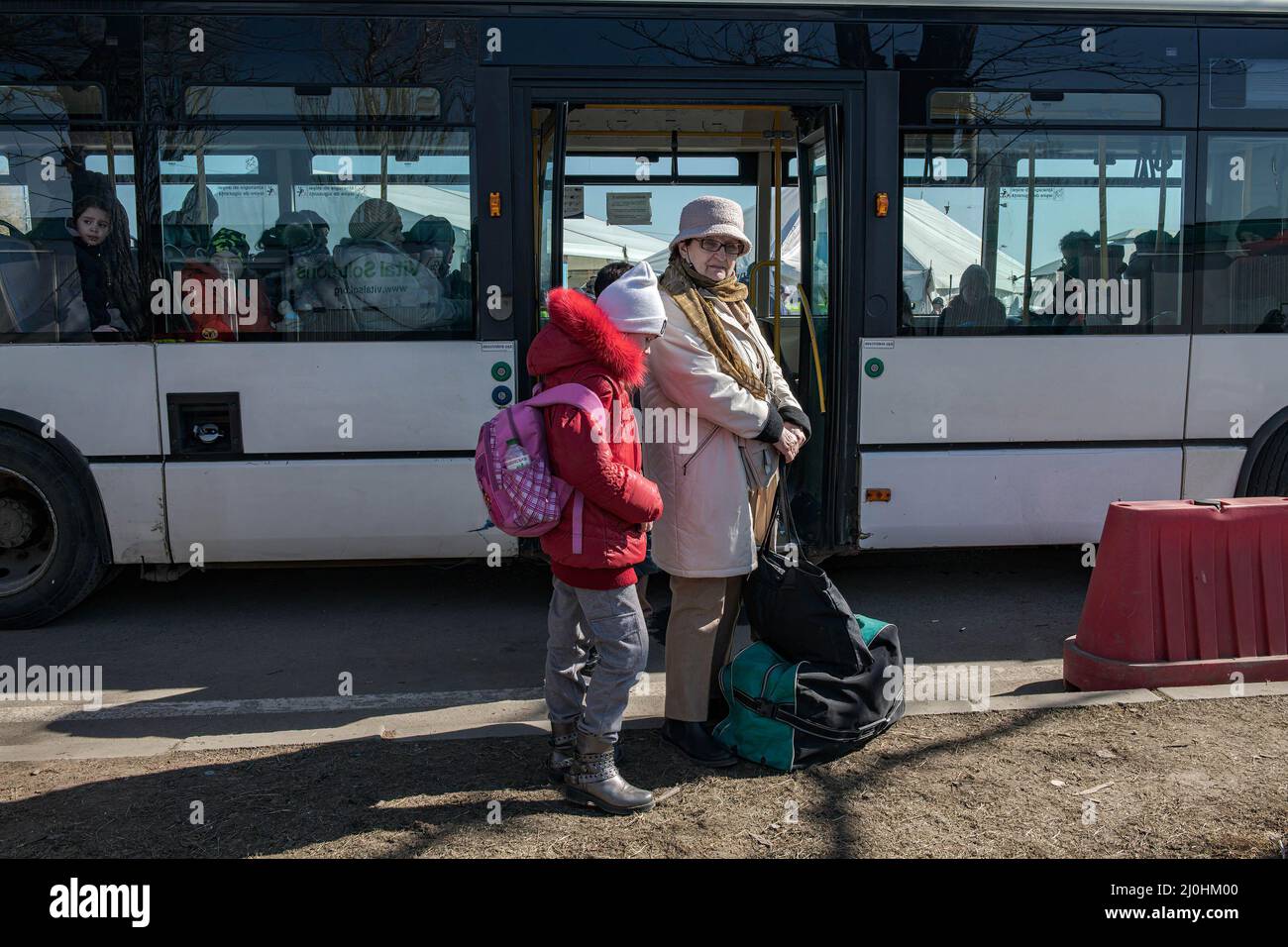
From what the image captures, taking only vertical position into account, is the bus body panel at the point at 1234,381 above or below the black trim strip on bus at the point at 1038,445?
above

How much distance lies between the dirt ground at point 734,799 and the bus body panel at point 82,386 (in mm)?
2148

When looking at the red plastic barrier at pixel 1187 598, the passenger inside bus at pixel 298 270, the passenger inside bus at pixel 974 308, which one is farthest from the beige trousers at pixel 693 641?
the passenger inside bus at pixel 298 270

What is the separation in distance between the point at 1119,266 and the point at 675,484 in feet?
11.8

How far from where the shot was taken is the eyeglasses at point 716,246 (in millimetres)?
3904

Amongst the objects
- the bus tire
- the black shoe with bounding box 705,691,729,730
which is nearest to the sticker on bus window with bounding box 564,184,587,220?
the black shoe with bounding box 705,691,729,730

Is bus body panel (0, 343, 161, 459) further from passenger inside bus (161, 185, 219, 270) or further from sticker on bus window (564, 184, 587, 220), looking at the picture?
sticker on bus window (564, 184, 587, 220)

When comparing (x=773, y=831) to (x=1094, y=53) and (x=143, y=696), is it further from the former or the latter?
(x=1094, y=53)

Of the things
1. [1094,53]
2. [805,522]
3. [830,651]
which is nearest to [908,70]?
[1094,53]

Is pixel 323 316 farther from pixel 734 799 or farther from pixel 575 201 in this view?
pixel 734 799

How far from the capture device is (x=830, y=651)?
3939mm

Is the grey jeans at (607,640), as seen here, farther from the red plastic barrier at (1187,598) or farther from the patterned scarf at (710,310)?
the red plastic barrier at (1187,598)

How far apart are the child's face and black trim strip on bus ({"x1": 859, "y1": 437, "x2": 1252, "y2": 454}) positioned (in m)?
4.09

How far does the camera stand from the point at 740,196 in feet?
25.0

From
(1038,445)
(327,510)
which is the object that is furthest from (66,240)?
(1038,445)
